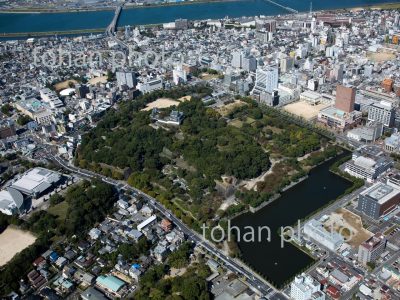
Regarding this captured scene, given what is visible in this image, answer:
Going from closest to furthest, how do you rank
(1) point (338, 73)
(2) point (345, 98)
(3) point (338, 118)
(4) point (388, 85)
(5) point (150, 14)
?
(3) point (338, 118) < (2) point (345, 98) < (4) point (388, 85) < (1) point (338, 73) < (5) point (150, 14)

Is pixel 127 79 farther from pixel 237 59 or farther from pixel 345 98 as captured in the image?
pixel 345 98

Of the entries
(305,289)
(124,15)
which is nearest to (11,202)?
(305,289)

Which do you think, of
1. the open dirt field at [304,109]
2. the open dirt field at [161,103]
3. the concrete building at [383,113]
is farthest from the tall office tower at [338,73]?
the open dirt field at [161,103]

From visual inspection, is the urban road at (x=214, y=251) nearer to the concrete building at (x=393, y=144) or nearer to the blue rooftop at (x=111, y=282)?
the blue rooftop at (x=111, y=282)

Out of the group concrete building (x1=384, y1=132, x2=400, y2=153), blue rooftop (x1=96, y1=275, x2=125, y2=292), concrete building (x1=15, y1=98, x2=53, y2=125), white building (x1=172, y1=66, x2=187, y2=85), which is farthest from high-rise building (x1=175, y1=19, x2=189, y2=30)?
blue rooftop (x1=96, y1=275, x2=125, y2=292)

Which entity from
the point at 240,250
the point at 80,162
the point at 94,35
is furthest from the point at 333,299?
the point at 94,35

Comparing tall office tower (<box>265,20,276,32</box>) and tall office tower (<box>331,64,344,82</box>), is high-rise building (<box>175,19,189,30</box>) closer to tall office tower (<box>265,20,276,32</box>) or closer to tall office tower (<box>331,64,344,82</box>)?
tall office tower (<box>265,20,276,32</box>)
